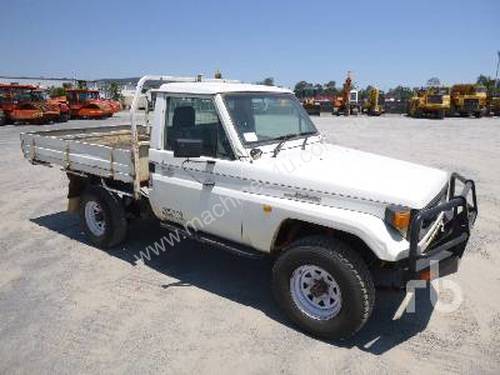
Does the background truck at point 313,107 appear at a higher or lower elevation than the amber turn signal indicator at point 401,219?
higher

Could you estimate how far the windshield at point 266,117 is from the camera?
4.46 m

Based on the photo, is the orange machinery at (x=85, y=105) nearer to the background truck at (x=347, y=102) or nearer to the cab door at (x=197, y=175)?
the background truck at (x=347, y=102)

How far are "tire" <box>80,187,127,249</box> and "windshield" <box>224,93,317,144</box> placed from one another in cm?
219

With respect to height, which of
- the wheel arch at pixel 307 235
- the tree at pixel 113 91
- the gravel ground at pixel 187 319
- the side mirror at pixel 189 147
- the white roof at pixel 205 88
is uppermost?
the tree at pixel 113 91

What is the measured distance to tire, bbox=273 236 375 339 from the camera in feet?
12.1

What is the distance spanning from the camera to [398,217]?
3477 millimetres

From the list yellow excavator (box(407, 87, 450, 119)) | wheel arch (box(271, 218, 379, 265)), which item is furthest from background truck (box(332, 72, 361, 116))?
wheel arch (box(271, 218, 379, 265))

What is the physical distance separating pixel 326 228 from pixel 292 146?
1.15m

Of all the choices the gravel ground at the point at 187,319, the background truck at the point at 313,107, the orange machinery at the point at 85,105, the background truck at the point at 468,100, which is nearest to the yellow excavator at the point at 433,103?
the background truck at the point at 468,100

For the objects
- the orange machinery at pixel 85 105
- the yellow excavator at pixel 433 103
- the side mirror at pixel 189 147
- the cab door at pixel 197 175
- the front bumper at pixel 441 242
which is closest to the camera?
the front bumper at pixel 441 242

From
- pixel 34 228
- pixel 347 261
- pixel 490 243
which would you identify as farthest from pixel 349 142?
pixel 347 261

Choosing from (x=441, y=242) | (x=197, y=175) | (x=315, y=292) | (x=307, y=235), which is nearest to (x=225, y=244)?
(x=197, y=175)

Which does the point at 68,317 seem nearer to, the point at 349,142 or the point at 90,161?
the point at 90,161

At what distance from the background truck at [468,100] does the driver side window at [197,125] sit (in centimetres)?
3442
